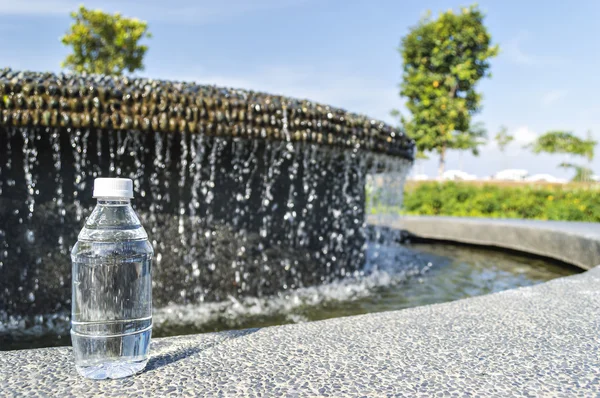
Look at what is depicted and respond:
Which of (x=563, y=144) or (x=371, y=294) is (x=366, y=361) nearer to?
(x=371, y=294)

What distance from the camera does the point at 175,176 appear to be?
411 centimetres

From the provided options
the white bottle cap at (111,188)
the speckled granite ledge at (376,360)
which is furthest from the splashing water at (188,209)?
the white bottle cap at (111,188)

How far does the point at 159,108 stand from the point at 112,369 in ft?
7.90

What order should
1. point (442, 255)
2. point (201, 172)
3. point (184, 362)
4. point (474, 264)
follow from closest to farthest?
point (184, 362), point (201, 172), point (474, 264), point (442, 255)

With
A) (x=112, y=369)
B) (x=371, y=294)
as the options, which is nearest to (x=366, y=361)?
(x=112, y=369)

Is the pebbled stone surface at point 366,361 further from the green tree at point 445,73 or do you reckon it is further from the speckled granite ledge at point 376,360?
the green tree at point 445,73

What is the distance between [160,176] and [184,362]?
2.57 m

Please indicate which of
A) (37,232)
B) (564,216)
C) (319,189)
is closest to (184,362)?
(37,232)

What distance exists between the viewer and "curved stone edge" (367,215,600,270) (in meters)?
6.69

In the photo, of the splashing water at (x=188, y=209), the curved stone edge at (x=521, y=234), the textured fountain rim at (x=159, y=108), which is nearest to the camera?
the textured fountain rim at (x=159, y=108)

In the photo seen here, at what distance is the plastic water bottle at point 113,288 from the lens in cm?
167

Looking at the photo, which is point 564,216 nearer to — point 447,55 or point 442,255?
point 442,255

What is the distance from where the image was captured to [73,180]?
3.89 meters

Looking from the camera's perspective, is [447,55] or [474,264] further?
[447,55]
